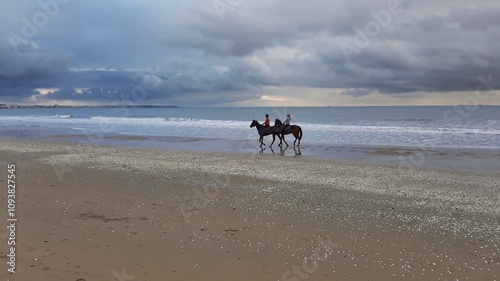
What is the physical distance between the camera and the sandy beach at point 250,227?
226 inches

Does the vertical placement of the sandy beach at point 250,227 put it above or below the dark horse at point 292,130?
below

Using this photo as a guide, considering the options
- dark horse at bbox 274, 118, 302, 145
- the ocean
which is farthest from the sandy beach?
the ocean

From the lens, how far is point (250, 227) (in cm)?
753

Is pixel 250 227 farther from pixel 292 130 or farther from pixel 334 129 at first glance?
pixel 334 129

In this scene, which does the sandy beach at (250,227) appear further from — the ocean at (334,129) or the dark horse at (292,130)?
the ocean at (334,129)

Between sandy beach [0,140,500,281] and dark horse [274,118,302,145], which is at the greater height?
dark horse [274,118,302,145]

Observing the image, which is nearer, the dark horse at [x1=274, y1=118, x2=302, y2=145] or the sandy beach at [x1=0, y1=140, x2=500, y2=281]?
the sandy beach at [x1=0, y1=140, x2=500, y2=281]

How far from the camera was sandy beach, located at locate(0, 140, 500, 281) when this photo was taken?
18.8ft

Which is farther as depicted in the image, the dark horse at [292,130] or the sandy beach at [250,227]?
the dark horse at [292,130]

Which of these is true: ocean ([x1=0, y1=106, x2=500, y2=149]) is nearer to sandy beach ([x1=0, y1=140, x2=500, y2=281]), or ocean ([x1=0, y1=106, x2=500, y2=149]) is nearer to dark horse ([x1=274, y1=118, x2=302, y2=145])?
dark horse ([x1=274, y1=118, x2=302, y2=145])

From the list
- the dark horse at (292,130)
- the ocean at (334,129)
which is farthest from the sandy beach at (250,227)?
the ocean at (334,129)

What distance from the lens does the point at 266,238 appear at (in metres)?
6.96

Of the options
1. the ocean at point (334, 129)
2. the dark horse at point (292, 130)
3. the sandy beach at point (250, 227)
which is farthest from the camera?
the ocean at point (334, 129)

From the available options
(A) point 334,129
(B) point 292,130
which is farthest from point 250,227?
(A) point 334,129
